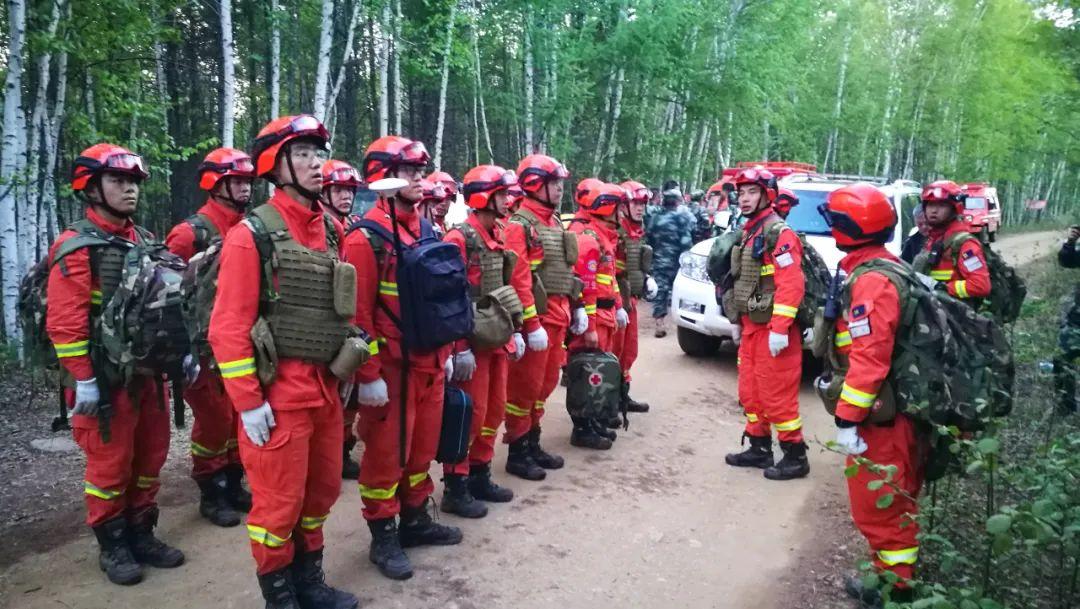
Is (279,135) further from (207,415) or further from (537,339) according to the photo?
(537,339)

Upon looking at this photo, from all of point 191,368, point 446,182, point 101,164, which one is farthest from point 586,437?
point 101,164

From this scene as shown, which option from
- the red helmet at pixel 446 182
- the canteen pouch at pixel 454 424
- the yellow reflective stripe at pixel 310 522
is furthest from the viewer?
the red helmet at pixel 446 182

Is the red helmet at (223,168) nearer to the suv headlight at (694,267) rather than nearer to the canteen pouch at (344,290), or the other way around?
the canteen pouch at (344,290)

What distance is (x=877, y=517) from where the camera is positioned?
3611 mm

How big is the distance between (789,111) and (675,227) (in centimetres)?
1532

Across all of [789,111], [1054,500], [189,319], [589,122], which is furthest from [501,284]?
[789,111]

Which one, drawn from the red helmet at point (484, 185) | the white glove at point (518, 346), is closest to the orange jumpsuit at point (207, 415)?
the red helmet at point (484, 185)

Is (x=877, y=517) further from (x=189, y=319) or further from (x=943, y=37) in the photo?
(x=943, y=37)

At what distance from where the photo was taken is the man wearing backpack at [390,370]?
379 centimetres

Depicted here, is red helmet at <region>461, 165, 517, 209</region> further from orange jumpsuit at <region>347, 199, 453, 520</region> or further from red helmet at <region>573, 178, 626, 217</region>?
red helmet at <region>573, 178, 626, 217</region>

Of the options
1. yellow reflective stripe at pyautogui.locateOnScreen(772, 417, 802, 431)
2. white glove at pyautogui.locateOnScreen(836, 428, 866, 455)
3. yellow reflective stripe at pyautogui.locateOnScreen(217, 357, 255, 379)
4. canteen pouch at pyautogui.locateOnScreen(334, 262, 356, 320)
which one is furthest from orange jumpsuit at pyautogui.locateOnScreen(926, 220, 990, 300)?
yellow reflective stripe at pyautogui.locateOnScreen(217, 357, 255, 379)

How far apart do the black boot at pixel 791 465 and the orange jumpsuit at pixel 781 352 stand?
0.07m

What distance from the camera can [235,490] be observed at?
474 cm

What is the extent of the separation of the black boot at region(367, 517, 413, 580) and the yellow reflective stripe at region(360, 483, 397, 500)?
13 cm
